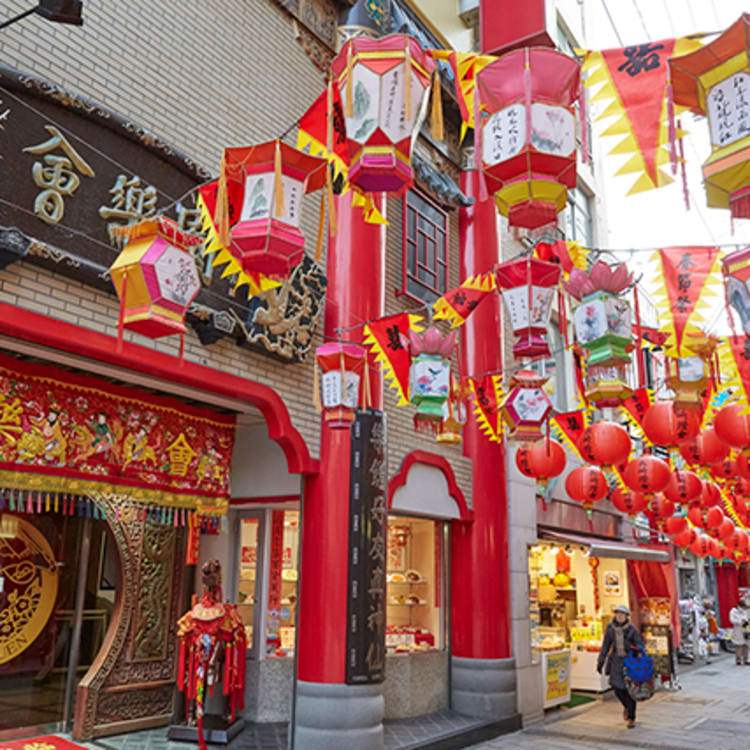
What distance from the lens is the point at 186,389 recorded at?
25.9 feet

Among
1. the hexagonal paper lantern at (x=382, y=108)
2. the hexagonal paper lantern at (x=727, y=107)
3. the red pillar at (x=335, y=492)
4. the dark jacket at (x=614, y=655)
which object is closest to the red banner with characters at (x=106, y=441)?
the red pillar at (x=335, y=492)

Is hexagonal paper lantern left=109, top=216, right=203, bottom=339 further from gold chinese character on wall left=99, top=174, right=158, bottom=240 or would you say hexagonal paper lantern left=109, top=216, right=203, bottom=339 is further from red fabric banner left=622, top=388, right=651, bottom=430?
red fabric banner left=622, top=388, right=651, bottom=430

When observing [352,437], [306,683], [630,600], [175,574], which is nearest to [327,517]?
[352,437]

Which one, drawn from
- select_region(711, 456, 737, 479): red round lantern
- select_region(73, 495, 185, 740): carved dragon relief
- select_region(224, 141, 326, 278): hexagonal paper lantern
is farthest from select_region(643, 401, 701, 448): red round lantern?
select_region(73, 495, 185, 740): carved dragon relief

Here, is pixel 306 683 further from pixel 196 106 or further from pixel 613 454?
pixel 196 106

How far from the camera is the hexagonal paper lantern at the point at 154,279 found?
5289 millimetres

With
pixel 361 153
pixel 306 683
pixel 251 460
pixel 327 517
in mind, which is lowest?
pixel 306 683

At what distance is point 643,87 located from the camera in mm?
5473

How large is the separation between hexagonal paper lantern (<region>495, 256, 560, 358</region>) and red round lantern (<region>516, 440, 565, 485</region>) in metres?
2.72

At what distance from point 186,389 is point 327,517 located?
222cm

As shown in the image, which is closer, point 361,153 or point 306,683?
point 361,153

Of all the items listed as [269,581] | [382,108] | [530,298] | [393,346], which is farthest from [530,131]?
[269,581]

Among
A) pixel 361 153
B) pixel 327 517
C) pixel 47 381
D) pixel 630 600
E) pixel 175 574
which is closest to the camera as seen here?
pixel 361 153

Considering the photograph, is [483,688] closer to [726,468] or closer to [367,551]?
[367,551]
